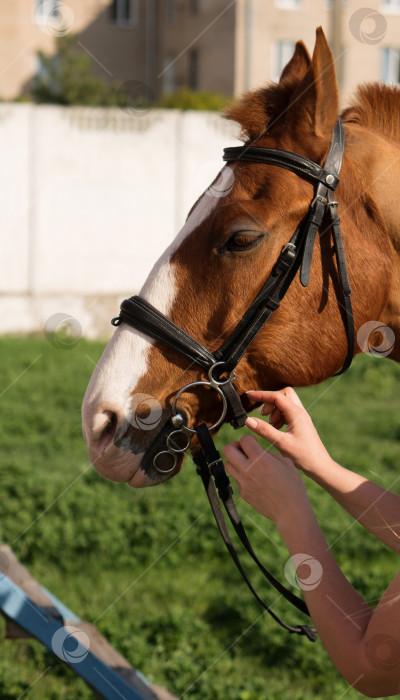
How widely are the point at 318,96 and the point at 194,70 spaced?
2287cm

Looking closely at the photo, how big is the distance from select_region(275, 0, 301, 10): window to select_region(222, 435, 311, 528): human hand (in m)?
20.0

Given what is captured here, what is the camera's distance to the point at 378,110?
2.28 m

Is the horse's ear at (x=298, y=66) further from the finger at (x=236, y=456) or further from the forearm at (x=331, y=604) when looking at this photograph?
the forearm at (x=331, y=604)

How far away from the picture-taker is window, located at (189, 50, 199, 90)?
2279 centimetres

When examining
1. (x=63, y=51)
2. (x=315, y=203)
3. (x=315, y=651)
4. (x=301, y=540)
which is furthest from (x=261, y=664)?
(x=63, y=51)

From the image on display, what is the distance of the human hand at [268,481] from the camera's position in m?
1.74

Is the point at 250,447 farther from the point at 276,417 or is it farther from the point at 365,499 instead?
the point at 365,499

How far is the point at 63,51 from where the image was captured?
23.2m

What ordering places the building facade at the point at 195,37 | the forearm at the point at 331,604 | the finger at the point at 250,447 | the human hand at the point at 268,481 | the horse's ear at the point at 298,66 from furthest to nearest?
the building facade at the point at 195,37 → the horse's ear at the point at 298,66 → the finger at the point at 250,447 → the human hand at the point at 268,481 → the forearm at the point at 331,604

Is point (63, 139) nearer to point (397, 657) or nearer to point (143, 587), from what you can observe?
point (143, 587)

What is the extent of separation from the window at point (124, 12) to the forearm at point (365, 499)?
26.6m

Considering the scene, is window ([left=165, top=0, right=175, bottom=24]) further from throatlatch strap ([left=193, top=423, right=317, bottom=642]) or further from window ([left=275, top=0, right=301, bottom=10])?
throatlatch strap ([left=193, top=423, right=317, bottom=642])

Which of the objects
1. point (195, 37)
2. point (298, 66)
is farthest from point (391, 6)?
point (298, 66)

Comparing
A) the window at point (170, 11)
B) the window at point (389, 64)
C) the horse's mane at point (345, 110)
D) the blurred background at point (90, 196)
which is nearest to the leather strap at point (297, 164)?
the horse's mane at point (345, 110)
